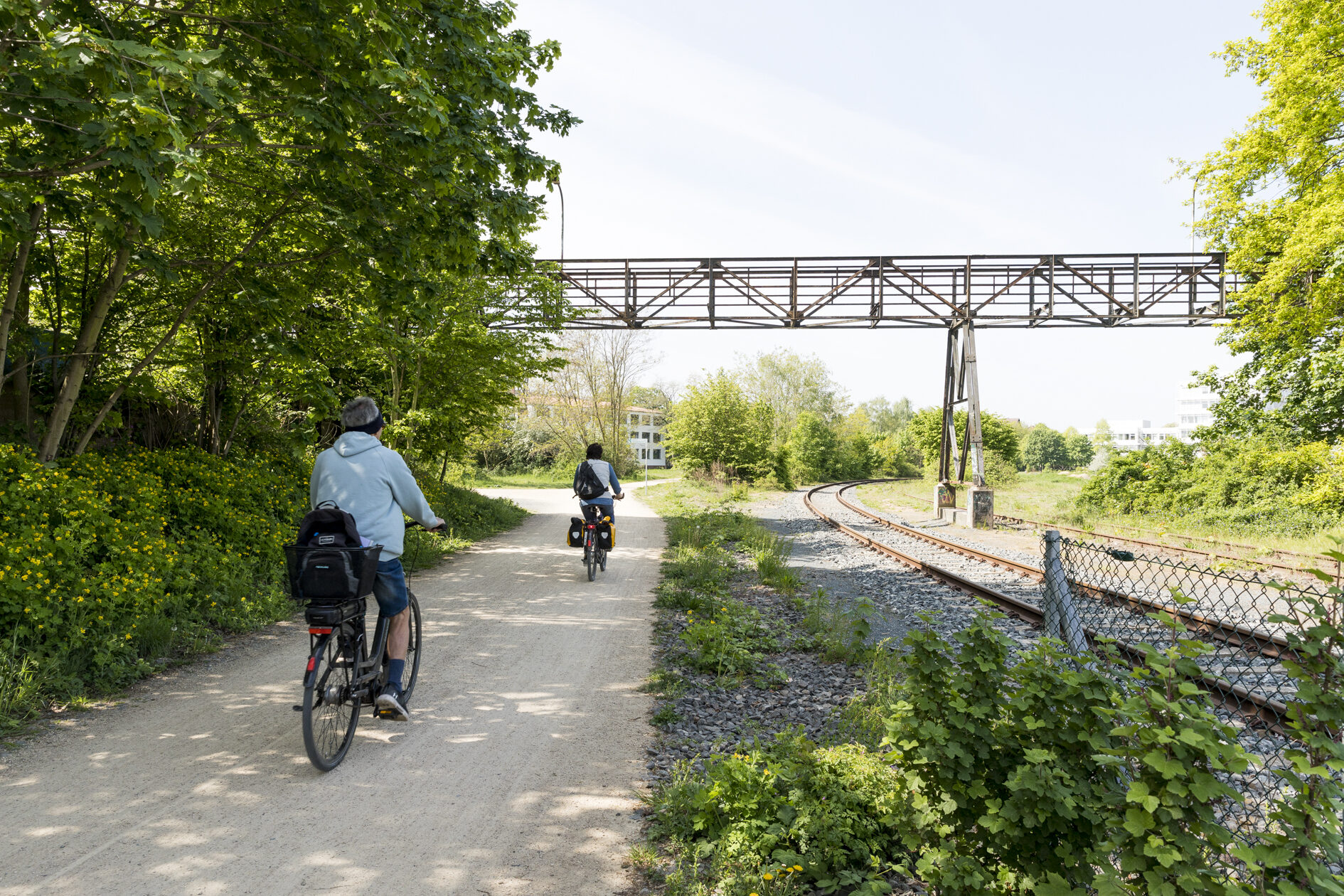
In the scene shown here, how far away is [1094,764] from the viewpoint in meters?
2.56

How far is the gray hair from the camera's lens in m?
4.46

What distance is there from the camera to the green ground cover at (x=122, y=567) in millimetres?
4945

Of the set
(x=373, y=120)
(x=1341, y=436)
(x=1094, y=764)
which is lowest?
(x=1094, y=764)

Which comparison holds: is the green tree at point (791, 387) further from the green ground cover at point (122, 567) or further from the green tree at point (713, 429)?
the green ground cover at point (122, 567)

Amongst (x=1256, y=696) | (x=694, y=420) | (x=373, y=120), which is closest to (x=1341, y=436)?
(x=1256, y=696)

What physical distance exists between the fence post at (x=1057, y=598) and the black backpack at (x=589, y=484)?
6.06 metres

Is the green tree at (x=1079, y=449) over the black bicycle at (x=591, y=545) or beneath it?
over

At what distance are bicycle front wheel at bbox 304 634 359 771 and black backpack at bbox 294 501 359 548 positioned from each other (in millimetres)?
554

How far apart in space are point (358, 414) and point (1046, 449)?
14618 cm

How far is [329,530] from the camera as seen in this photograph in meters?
4.02

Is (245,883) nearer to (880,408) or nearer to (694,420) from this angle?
(694,420)

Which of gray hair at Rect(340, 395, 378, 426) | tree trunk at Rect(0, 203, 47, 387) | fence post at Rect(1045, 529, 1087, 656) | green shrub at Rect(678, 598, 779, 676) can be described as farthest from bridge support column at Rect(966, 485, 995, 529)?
tree trunk at Rect(0, 203, 47, 387)

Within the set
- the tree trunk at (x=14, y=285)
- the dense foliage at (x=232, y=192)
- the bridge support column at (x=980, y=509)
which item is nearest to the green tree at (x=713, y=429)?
the bridge support column at (x=980, y=509)

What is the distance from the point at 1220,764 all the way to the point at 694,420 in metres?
34.1
